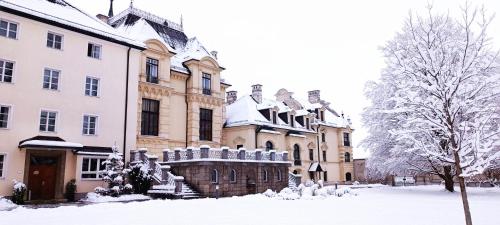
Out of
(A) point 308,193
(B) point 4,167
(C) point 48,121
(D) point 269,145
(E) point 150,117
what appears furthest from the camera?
(D) point 269,145

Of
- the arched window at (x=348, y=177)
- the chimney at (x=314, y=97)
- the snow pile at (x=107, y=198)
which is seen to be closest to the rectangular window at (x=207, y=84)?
the snow pile at (x=107, y=198)

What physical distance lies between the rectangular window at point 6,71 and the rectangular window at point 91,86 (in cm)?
427

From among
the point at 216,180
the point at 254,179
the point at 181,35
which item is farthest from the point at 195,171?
the point at 181,35

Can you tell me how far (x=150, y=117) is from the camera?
2895 centimetres

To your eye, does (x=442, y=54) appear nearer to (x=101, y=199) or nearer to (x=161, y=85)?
(x=101, y=199)

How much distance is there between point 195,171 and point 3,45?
1309 centimetres

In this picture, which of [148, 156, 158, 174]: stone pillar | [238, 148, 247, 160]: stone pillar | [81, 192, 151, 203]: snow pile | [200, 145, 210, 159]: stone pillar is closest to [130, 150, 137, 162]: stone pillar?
[148, 156, 158, 174]: stone pillar

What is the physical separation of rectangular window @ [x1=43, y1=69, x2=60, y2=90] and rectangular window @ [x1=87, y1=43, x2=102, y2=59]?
102 inches

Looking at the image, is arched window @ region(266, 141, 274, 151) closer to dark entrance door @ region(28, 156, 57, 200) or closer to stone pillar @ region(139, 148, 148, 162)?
stone pillar @ region(139, 148, 148, 162)

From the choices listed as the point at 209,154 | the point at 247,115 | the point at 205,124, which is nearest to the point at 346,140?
the point at 247,115

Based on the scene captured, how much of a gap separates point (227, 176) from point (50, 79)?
490 inches

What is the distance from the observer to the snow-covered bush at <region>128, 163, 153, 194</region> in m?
23.8

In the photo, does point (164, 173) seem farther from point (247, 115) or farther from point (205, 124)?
point (247, 115)

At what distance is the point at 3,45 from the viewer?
21188 mm
